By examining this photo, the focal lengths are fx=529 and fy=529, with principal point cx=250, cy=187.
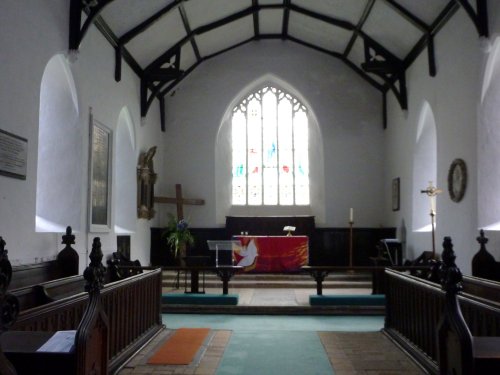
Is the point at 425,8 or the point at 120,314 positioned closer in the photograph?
the point at 120,314

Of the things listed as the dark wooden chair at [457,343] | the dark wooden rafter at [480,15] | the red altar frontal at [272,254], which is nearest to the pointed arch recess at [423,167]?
the red altar frontal at [272,254]

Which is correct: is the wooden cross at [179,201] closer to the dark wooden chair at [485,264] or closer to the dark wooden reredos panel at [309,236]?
the dark wooden reredos panel at [309,236]

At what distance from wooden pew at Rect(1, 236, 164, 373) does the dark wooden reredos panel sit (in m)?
5.19

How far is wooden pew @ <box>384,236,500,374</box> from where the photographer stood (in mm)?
3244

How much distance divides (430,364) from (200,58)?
892 centimetres

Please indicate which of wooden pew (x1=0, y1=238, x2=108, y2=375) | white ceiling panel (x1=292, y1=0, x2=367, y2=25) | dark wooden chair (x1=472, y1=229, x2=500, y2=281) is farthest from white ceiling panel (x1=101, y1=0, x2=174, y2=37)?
wooden pew (x1=0, y1=238, x2=108, y2=375)

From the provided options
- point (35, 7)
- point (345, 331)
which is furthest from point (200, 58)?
point (345, 331)

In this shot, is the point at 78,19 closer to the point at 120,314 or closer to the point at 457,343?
the point at 120,314

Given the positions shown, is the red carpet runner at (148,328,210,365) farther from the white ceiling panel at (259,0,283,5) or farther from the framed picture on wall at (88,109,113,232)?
the white ceiling panel at (259,0,283,5)

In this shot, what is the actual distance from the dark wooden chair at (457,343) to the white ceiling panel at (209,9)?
734cm

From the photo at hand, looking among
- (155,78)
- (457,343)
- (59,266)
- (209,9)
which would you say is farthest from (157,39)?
(457,343)

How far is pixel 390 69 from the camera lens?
994cm

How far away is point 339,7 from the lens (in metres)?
9.31

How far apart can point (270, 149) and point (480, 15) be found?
6274 mm
